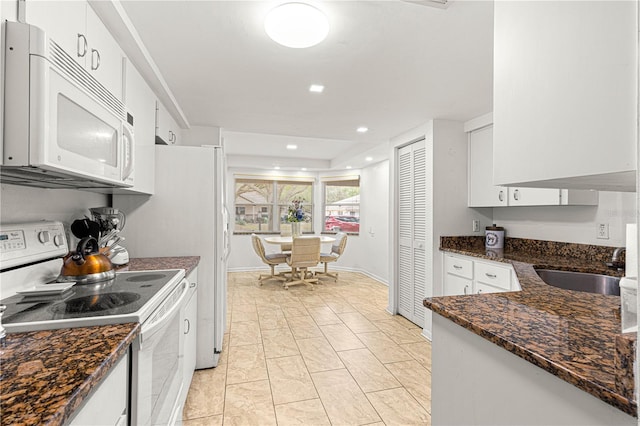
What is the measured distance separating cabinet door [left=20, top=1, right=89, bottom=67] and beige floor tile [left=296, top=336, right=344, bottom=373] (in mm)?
2499

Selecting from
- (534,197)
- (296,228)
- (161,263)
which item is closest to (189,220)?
(161,263)

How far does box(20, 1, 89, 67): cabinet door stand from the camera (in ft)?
3.41

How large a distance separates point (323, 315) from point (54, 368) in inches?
129

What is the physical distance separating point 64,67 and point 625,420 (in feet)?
6.00

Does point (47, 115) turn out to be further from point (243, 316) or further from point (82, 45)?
point (243, 316)

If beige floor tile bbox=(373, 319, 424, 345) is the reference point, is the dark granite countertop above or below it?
above

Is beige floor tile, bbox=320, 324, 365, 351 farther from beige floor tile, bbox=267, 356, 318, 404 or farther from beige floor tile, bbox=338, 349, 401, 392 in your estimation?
beige floor tile, bbox=267, 356, 318, 404

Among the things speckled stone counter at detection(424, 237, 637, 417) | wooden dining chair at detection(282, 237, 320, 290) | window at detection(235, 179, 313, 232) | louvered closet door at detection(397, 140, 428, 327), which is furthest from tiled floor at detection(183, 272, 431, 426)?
window at detection(235, 179, 313, 232)

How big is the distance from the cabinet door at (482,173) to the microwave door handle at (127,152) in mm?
3042

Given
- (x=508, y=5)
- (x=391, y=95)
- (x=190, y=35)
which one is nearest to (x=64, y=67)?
(x=190, y=35)

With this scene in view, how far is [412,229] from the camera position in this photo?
3670 mm

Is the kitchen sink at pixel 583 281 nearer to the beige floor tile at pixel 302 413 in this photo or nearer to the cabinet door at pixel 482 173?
the cabinet door at pixel 482 173

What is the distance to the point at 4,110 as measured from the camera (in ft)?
3.07

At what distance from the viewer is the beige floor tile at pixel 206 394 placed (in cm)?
197
